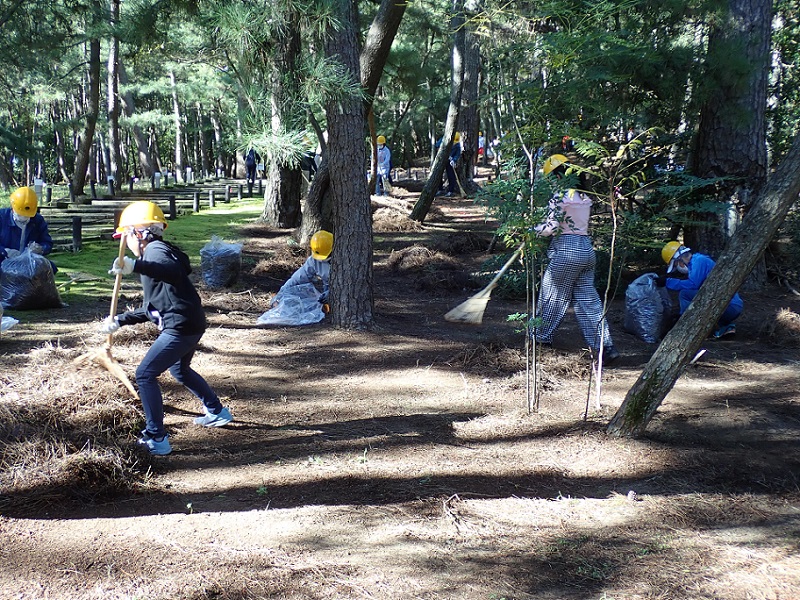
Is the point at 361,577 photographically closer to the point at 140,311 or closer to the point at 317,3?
the point at 140,311

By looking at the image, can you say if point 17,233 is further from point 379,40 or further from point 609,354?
point 609,354

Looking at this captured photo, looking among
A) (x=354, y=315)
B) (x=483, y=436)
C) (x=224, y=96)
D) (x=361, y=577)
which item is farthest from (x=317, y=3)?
(x=224, y=96)

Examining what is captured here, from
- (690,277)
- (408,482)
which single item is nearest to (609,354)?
(690,277)

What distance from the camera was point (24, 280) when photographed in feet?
25.8

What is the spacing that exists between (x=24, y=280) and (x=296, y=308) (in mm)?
2995

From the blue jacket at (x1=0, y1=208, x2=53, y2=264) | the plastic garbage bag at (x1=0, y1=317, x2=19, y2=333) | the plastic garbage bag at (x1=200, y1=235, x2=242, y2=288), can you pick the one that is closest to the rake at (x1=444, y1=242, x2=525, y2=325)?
the plastic garbage bag at (x1=0, y1=317, x2=19, y2=333)

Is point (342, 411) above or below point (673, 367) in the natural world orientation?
below

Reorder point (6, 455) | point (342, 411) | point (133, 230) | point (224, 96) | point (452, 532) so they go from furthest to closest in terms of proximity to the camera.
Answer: point (224, 96) < point (342, 411) < point (133, 230) < point (6, 455) < point (452, 532)

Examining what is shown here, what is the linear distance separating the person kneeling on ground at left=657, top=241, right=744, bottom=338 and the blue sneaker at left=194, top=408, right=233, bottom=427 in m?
4.84

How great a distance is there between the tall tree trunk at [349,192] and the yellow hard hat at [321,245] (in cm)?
56

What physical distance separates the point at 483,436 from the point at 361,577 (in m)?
2.01

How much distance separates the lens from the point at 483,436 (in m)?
5.00

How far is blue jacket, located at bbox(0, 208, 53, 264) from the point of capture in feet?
26.2

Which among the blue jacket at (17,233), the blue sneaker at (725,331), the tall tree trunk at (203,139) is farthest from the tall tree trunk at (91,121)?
the tall tree trunk at (203,139)
